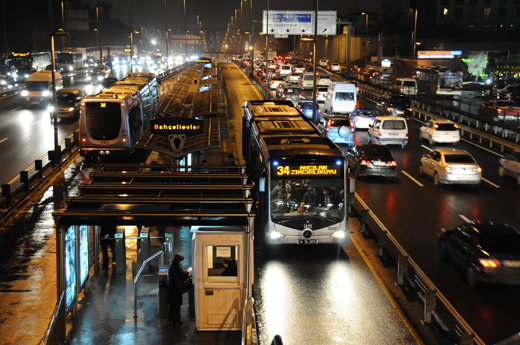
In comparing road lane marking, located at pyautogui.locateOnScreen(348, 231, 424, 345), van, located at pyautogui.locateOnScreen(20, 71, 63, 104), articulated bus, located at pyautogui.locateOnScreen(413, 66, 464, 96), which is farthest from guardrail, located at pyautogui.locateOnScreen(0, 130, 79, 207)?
articulated bus, located at pyautogui.locateOnScreen(413, 66, 464, 96)

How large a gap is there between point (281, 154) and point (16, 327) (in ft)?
24.8

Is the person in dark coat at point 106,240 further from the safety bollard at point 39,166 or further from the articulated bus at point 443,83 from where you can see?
the articulated bus at point 443,83

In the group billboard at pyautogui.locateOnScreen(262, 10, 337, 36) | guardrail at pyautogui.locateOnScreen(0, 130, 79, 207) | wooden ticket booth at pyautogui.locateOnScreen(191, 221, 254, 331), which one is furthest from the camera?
billboard at pyautogui.locateOnScreen(262, 10, 337, 36)

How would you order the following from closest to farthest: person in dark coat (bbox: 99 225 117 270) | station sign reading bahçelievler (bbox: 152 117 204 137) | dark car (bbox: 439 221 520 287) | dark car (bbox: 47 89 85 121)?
dark car (bbox: 439 221 520 287) → person in dark coat (bbox: 99 225 117 270) → station sign reading bahçelievler (bbox: 152 117 204 137) → dark car (bbox: 47 89 85 121)

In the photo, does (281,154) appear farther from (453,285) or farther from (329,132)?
(329,132)

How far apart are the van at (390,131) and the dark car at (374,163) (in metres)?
6.91

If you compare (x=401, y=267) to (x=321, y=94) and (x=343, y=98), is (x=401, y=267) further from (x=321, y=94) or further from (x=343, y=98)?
(x=321, y=94)

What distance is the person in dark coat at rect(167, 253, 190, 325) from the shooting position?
10.6 m

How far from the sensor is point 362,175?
85.4ft

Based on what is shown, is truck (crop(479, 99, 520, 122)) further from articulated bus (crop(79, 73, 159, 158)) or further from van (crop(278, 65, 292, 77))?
van (crop(278, 65, 292, 77))

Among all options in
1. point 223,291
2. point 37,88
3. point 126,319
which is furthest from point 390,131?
point 37,88

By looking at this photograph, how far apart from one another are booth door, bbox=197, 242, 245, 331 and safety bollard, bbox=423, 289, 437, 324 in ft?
11.4

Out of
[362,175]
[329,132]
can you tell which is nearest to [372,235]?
[362,175]

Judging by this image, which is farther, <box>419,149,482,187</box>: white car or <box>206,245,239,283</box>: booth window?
<box>419,149,482,187</box>: white car
